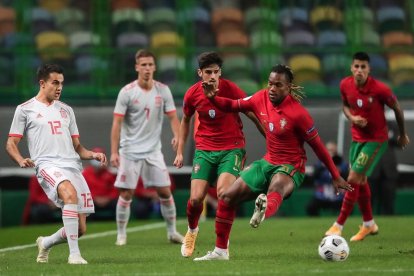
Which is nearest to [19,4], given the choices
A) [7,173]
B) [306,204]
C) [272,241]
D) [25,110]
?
[7,173]

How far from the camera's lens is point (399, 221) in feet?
60.8

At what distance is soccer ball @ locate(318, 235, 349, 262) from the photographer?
1085cm

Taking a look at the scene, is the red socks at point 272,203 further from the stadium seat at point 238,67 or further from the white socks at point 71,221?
the stadium seat at point 238,67

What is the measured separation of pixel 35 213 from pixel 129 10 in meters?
5.78

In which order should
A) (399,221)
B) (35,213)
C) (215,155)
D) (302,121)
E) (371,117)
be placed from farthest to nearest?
1. (35,213)
2. (399,221)
3. (371,117)
4. (215,155)
5. (302,121)

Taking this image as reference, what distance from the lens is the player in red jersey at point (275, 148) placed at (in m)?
11.1

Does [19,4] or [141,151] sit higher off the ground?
[19,4]

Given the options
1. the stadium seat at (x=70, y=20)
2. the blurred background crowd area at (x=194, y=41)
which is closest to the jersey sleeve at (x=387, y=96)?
the blurred background crowd area at (x=194, y=41)

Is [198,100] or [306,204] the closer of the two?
[198,100]

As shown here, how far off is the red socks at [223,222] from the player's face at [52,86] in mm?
1930

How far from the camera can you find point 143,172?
15.1 meters

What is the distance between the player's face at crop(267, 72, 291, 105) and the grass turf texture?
60.8 inches

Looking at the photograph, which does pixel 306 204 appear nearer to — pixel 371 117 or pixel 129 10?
pixel 129 10

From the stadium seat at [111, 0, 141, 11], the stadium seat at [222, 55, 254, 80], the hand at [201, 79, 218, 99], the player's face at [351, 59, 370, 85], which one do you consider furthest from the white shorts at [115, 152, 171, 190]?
the stadium seat at [111, 0, 141, 11]
